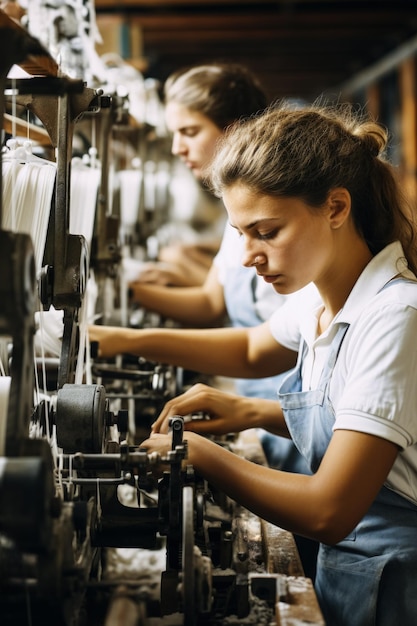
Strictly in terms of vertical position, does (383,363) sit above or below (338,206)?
below

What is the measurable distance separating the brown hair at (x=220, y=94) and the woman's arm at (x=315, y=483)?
1.36 meters

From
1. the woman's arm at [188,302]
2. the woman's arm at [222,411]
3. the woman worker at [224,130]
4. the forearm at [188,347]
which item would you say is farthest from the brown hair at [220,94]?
the woman's arm at [222,411]

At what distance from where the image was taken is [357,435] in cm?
133

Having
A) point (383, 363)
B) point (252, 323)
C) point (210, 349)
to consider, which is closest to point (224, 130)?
point (252, 323)

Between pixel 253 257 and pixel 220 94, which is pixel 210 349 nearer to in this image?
pixel 253 257

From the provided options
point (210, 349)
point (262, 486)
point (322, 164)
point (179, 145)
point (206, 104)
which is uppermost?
point (206, 104)

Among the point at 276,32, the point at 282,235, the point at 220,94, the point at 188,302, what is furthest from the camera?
the point at 276,32

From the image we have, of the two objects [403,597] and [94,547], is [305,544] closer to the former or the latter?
[403,597]

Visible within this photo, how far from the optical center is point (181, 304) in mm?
2910

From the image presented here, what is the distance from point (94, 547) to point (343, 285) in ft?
2.17

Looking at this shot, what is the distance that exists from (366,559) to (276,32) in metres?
6.07

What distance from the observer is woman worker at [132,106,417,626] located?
1337 mm

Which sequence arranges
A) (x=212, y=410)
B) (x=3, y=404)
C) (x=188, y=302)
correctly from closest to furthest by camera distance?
(x=3, y=404)
(x=212, y=410)
(x=188, y=302)

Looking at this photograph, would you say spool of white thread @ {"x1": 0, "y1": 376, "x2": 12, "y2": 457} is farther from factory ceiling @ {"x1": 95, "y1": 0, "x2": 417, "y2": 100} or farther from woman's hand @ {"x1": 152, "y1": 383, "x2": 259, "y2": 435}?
factory ceiling @ {"x1": 95, "y1": 0, "x2": 417, "y2": 100}
